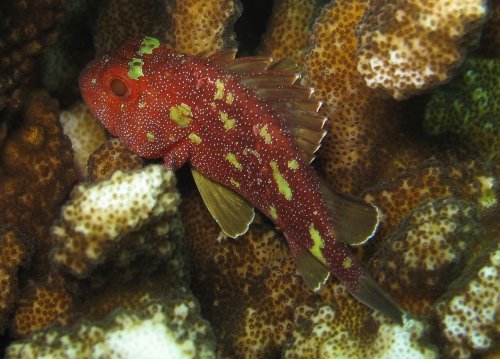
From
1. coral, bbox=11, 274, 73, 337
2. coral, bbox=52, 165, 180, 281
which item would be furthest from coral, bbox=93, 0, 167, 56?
coral, bbox=11, 274, 73, 337

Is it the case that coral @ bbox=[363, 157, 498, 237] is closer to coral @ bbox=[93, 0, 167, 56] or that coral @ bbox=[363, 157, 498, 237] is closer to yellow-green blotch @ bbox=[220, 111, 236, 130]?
yellow-green blotch @ bbox=[220, 111, 236, 130]

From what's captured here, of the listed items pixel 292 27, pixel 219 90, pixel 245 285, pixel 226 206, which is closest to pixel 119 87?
pixel 219 90

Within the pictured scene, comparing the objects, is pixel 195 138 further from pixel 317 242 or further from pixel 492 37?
pixel 492 37

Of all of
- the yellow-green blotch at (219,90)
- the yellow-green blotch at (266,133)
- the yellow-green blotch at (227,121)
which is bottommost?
the yellow-green blotch at (227,121)

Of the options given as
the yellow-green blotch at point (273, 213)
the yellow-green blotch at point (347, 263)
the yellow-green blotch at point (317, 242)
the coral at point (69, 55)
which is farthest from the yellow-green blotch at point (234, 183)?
the coral at point (69, 55)

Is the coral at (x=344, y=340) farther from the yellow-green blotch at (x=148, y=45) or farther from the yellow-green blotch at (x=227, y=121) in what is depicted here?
the yellow-green blotch at (x=148, y=45)

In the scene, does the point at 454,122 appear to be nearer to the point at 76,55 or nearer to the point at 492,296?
the point at 492,296
